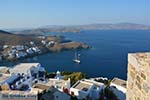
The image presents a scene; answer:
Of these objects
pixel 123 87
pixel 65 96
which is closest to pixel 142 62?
pixel 65 96

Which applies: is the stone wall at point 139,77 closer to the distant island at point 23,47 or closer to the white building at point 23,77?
the white building at point 23,77

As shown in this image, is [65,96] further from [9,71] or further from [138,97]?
[138,97]

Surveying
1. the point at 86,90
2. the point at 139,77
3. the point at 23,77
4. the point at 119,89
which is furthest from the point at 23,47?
the point at 139,77

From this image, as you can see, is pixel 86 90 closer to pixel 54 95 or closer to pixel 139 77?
pixel 54 95

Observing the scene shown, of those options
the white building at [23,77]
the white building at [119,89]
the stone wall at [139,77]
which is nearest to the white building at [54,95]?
the white building at [23,77]

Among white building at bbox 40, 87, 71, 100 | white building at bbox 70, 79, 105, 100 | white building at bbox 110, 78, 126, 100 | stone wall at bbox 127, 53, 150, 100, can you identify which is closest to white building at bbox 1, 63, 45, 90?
white building at bbox 70, 79, 105, 100

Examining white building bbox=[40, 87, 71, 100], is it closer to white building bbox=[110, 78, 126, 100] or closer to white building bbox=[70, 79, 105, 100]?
white building bbox=[70, 79, 105, 100]
